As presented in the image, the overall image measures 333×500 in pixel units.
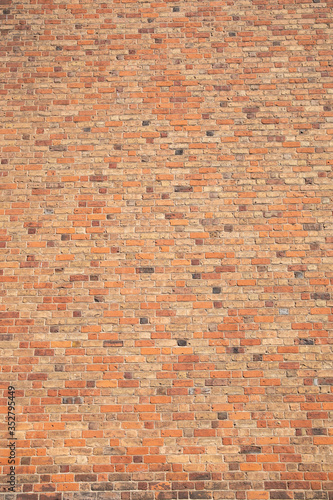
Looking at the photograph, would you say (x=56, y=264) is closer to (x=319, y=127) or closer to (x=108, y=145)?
(x=108, y=145)

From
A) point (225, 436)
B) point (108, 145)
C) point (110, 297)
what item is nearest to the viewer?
point (225, 436)

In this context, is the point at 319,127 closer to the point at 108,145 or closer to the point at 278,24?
the point at 278,24

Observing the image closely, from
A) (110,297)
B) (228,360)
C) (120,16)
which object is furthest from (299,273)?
(120,16)

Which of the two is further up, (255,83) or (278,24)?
(278,24)

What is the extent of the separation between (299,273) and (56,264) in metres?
2.10

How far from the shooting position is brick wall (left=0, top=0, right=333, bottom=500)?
347cm

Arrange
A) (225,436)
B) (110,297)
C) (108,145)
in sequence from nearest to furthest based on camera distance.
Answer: (225,436) → (110,297) → (108,145)

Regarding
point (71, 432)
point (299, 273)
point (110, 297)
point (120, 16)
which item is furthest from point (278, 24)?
point (71, 432)

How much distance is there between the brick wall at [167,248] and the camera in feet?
11.4

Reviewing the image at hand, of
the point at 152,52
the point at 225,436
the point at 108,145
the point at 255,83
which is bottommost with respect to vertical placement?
the point at 225,436

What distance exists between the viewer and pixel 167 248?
383 cm

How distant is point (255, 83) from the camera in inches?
162

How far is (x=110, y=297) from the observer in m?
3.75

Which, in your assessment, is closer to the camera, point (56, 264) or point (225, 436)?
point (225, 436)
